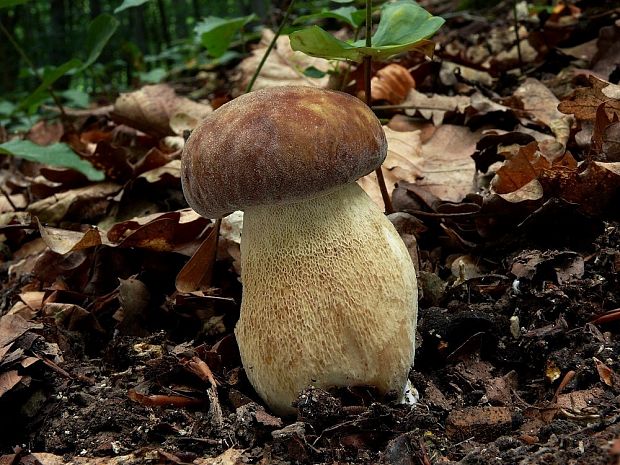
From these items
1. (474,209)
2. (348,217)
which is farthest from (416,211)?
(348,217)

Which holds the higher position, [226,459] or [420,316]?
[226,459]

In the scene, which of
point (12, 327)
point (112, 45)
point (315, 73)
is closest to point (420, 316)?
point (12, 327)

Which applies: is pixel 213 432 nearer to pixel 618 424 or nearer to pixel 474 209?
pixel 618 424

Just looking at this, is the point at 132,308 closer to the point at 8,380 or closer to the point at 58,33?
the point at 8,380

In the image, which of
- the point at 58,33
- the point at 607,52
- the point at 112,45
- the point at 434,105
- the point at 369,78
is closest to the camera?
the point at 369,78

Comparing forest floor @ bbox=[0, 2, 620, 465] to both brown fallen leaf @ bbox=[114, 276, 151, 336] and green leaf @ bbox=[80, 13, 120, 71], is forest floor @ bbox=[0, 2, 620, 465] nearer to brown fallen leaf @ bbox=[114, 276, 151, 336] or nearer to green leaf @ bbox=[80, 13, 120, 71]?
brown fallen leaf @ bbox=[114, 276, 151, 336]

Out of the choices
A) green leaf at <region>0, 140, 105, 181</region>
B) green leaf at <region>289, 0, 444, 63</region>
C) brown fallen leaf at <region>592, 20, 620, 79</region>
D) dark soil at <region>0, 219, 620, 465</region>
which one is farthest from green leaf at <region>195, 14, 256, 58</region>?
brown fallen leaf at <region>592, 20, 620, 79</region>
